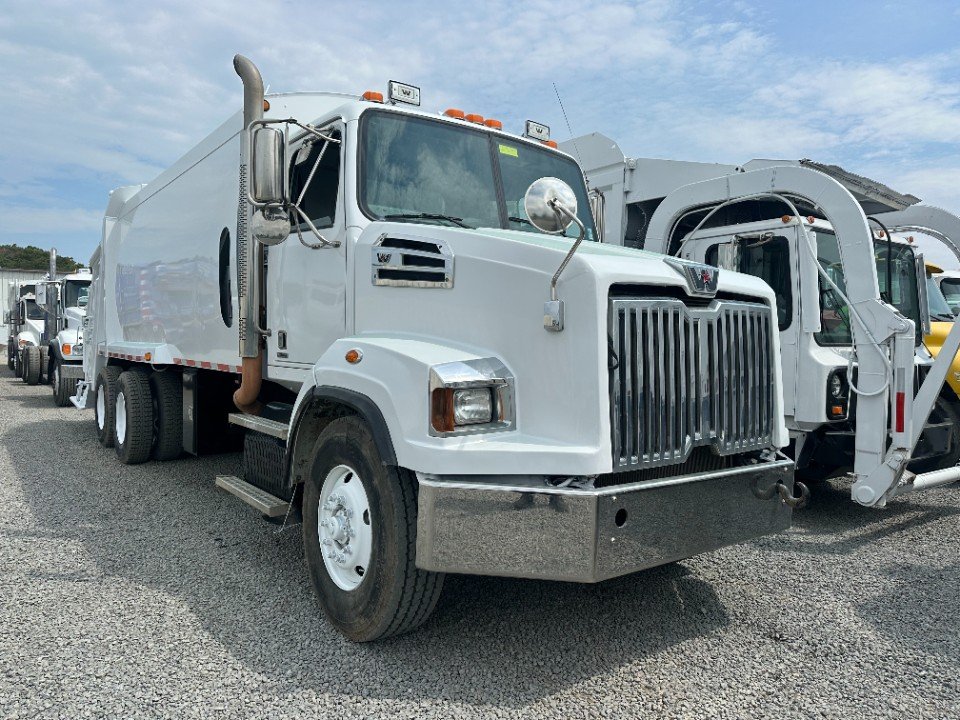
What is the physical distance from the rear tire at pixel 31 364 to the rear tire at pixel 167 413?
39.7 feet

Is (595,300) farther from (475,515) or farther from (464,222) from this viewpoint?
(464,222)

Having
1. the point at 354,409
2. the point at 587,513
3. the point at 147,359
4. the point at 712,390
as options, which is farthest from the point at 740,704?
the point at 147,359

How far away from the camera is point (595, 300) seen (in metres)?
2.90

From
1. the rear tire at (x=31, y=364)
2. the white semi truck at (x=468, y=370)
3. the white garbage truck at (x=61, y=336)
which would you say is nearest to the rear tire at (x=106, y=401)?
the white garbage truck at (x=61, y=336)

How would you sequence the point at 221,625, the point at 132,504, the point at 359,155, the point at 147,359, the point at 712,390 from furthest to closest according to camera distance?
the point at 147,359 → the point at 132,504 → the point at 359,155 → the point at 221,625 → the point at 712,390

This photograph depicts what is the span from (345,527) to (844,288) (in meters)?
4.45

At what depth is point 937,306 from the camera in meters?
7.76

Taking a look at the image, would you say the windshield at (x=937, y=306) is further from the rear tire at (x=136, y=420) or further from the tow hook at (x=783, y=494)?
the rear tire at (x=136, y=420)

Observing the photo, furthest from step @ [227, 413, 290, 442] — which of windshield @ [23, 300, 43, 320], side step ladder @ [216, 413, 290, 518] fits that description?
windshield @ [23, 300, 43, 320]

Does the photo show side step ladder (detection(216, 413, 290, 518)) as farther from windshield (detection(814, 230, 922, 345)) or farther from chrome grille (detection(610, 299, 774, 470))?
windshield (detection(814, 230, 922, 345))

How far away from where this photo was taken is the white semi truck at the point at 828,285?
4.91m

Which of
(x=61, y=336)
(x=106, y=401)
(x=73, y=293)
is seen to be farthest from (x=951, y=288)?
(x=73, y=293)

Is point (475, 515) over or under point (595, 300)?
under

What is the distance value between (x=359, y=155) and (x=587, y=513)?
7.35 ft
